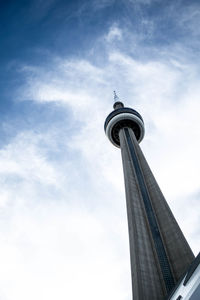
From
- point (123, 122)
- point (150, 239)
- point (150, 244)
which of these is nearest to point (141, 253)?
point (150, 244)

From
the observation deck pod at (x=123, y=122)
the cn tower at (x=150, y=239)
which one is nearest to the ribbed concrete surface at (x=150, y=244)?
the cn tower at (x=150, y=239)

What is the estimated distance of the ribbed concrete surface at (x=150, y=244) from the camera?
18006mm

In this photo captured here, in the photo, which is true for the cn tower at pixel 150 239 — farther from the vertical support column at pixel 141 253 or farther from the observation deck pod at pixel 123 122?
the observation deck pod at pixel 123 122

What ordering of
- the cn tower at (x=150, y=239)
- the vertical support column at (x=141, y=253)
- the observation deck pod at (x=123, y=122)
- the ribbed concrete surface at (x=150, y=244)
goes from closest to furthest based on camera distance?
the vertical support column at (x=141, y=253)
the ribbed concrete surface at (x=150, y=244)
the cn tower at (x=150, y=239)
the observation deck pod at (x=123, y=122)

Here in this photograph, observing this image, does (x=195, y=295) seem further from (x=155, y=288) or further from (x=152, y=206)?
(x=152, y=206)

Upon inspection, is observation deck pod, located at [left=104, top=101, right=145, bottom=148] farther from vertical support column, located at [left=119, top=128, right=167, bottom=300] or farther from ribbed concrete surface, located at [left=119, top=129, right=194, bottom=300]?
vertical support column, located at [left=119, top=128, right=167, bottom=300]

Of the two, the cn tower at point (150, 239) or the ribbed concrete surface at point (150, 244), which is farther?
the cn tower at point (150, 239)

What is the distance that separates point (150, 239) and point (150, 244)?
652mm

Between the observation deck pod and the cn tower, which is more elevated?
the observation deck pod

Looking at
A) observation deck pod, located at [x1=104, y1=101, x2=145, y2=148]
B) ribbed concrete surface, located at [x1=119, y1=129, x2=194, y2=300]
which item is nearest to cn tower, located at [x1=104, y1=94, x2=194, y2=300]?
ribbed concrete surface, located at [x1=119, y1=129, x2=194, y2=300]

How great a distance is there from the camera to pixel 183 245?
2070 cm

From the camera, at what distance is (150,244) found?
22.1 meters

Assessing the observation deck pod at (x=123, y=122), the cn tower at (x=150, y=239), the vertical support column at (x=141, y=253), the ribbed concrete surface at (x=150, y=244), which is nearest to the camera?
the vertical support column at (x=141, y=253)

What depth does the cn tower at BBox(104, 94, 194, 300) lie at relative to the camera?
1831 cm
